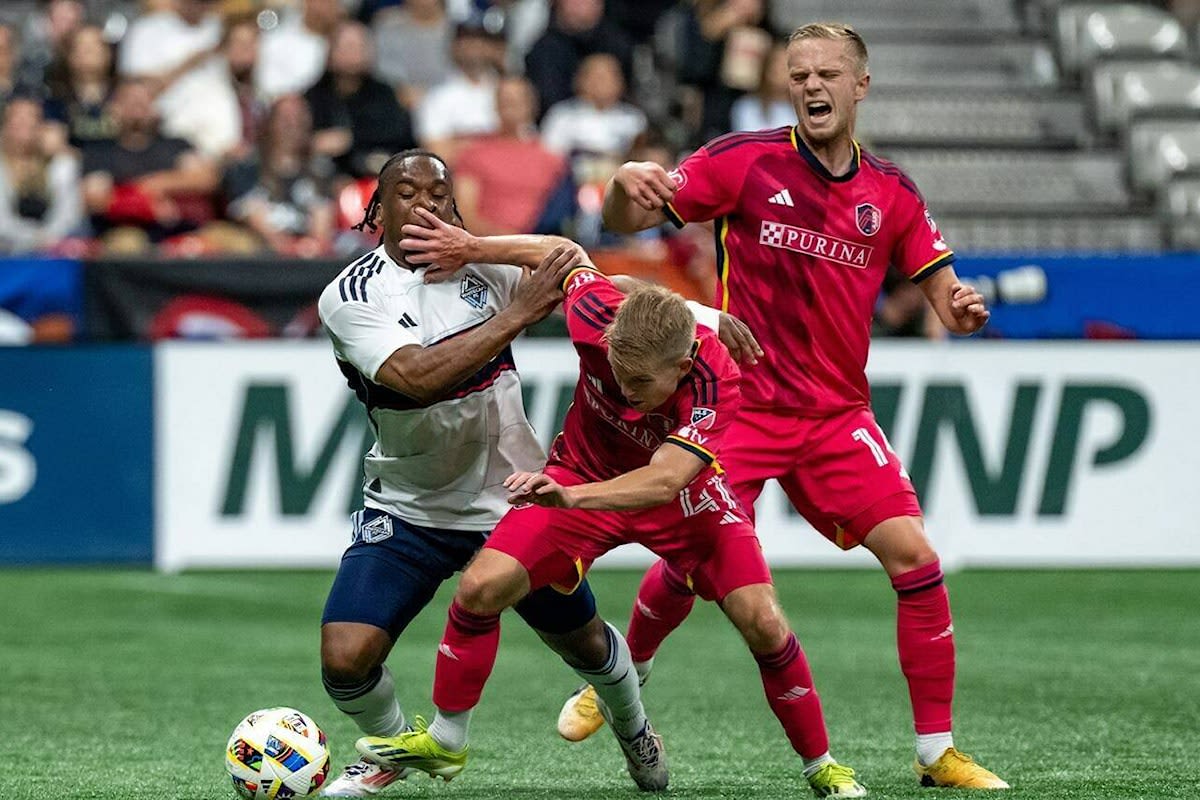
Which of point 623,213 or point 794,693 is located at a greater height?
point 623,213

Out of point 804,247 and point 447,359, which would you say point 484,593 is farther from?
point 804,247

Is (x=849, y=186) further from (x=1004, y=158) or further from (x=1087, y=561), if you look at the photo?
(x=1004, y=158)

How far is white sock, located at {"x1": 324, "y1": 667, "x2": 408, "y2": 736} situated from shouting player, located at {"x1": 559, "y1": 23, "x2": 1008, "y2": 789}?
4.15ft

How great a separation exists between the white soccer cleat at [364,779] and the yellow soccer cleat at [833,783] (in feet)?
4.07

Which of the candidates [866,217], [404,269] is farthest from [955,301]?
[404,269]

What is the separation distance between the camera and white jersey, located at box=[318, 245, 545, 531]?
243 inches

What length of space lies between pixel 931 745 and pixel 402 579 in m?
1.64

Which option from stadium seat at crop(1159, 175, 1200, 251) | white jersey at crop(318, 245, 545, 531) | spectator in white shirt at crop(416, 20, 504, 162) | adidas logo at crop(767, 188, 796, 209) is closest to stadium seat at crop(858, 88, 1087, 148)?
stadium seat at crop(1159, 175, 1200, 251)

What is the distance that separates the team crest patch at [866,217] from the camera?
6574 mm

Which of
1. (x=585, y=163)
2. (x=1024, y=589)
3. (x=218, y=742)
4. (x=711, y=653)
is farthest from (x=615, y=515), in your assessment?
(x=585, y=163)

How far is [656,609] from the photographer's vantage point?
6969mm

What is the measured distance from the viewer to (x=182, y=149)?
1405cm

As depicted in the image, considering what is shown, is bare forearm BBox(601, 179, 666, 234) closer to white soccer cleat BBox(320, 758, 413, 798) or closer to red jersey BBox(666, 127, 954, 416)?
red jersey BBox(666, 127, 954, 416)

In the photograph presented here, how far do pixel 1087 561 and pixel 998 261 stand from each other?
1.85 m
